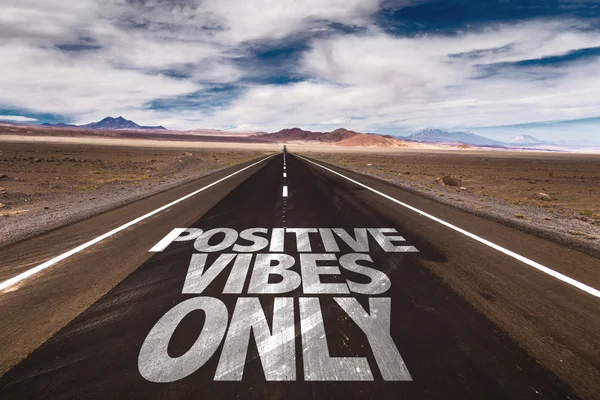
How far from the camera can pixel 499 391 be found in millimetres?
2008

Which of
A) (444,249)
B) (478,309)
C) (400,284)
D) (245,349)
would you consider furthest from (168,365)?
(444,249)

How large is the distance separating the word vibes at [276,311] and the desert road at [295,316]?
15 mm

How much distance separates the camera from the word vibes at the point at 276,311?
2.15m

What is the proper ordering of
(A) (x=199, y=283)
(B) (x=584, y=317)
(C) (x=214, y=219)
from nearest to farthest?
1. (B) (x=584, y=317)
2. (A) (x=199, y=283)
3. (C) (x=214, y=219)

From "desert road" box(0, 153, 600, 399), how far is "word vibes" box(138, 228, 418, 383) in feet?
0.05

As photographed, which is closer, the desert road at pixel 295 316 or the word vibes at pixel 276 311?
the desert road at pixel 295 316

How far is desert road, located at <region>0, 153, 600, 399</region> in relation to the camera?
2049 millimetres

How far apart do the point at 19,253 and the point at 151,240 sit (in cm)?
177

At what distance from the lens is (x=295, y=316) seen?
2.78 metres

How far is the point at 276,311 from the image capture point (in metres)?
2.86

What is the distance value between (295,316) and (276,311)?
0.64ft

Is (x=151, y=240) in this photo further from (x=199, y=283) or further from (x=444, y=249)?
(x=444, y=249)

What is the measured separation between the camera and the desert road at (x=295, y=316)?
2.05 m

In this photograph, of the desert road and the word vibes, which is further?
the word vibes
